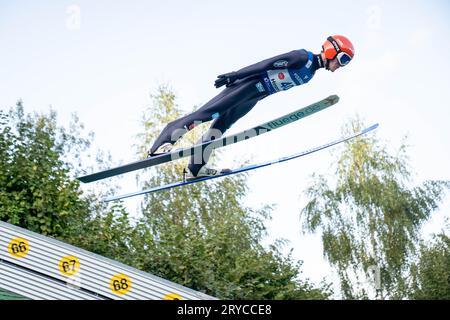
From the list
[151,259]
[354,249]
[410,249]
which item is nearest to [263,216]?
[354,249]

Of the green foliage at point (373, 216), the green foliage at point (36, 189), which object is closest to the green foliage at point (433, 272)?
the green foliage at point (373, 216)

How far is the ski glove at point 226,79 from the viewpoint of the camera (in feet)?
26.3

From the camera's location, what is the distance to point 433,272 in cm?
1592

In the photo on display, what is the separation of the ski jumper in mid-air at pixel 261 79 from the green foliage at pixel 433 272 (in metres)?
8.95

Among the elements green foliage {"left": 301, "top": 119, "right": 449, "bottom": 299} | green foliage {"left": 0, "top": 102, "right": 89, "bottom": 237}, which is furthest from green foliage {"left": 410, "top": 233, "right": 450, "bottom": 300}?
green foliage {"left": 0, "top": 102, "right": 89, "bottom": 237}

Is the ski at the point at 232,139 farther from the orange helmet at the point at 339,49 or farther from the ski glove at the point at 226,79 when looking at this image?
the ski glove at the point at 226,79

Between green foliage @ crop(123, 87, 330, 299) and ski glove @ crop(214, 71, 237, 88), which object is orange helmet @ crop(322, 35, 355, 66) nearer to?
ski glove @ crop(214, 71, 237, 88)

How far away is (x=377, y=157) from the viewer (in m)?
18.1

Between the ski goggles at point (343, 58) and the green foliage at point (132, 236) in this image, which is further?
the green foliage at point (132, 236)

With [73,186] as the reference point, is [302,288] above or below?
below
